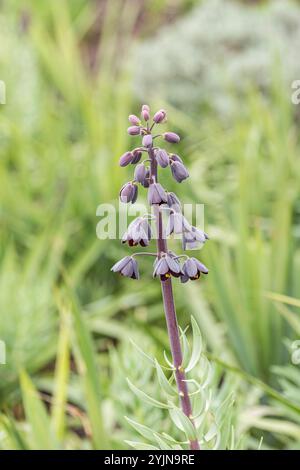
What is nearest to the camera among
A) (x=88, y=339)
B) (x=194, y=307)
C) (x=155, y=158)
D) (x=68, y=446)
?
(x=155, y=158)

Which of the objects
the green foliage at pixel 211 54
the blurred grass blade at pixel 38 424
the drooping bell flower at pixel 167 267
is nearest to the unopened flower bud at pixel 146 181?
the drooping bell flower at pixel 167 267

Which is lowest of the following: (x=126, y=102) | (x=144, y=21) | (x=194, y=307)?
(x=194, y=307)

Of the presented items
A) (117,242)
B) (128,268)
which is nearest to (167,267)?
(128,268)

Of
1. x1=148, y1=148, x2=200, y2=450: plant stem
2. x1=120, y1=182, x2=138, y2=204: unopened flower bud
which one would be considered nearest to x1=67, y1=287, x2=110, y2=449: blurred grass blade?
x1=148, y1=148, x2=200, y2=450: plant stem

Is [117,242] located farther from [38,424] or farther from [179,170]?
[179,170]

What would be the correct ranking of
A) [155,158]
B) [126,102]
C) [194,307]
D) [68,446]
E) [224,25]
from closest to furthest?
[155,158], [68,446], [194,307], [126,102], [224,25]
